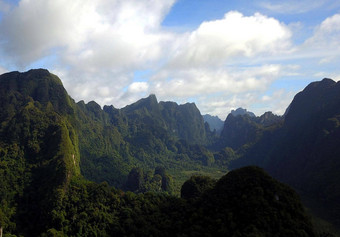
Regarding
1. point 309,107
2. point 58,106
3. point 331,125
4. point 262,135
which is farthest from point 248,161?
point 58,106

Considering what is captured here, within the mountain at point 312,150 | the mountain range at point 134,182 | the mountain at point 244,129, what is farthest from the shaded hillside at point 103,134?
the mountain at point 312,150

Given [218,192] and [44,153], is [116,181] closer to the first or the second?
[44,153]

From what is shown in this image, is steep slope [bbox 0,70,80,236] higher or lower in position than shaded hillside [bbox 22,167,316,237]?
higher

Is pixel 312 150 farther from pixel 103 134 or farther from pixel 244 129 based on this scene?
pixel 244 129

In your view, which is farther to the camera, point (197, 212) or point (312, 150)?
point (312, 150)

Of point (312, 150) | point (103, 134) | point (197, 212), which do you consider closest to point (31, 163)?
point (197, 212)

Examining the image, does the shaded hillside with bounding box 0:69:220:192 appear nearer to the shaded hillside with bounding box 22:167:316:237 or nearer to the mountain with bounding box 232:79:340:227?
the shaded hillside with bounding box 22:167:316:237

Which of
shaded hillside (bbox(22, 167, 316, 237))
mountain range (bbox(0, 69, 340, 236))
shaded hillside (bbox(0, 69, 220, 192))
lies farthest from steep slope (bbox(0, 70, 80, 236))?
shaded hillside (bbox(22, 167, 316, 237))
